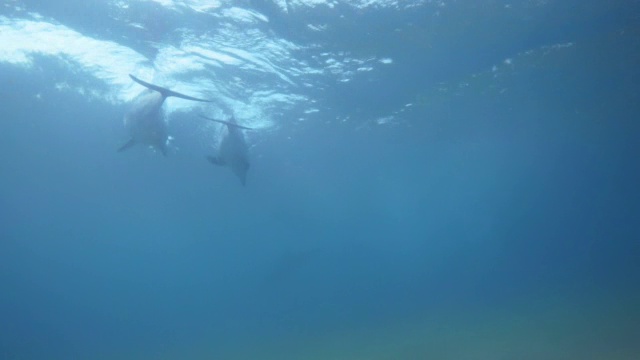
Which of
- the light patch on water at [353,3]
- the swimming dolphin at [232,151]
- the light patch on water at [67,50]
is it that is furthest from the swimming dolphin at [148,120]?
the light patch on water at [67,50]

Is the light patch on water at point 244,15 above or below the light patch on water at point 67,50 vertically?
above

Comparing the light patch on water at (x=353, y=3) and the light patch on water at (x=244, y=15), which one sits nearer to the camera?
the light patch on water at (x=353, y=3)

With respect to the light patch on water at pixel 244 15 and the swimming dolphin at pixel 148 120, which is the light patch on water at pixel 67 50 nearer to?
the light patch on water at pixel 244 15

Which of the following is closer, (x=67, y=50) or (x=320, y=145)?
(x=67, y=50)

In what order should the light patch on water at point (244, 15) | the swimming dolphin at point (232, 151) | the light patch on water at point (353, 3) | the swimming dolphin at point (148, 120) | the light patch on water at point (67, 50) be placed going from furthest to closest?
the light patch on water at point (67, 50) → the light patch on water at point (244, 15) → the light patch on water at point (353, 3) → the swimming dolphin at point (232, 151) → the swimming dolphin at point (148, 120)

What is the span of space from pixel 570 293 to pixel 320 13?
35.9 metres

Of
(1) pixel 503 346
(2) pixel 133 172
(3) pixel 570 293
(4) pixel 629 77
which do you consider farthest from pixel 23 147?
(3) pixel 570 293

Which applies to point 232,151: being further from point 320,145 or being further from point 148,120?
point 320,145

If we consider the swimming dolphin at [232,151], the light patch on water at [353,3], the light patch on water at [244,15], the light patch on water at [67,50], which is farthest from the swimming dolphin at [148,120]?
the light patch on water at [67,50]

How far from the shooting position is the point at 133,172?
3353 centimetres

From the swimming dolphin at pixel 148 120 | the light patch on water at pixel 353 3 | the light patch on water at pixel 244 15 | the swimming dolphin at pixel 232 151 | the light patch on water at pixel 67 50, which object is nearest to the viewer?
the swimming dolphin at pixel 148 120

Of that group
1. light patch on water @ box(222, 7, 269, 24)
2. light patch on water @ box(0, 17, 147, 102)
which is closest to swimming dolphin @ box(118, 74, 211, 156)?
light patch on water @ box(222, 7, 269, 24)

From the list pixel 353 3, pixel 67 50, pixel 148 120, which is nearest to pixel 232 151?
pixel 148 120

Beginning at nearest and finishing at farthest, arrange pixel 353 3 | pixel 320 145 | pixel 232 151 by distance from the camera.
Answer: pixel 232 151
pixel 353 3
pixel 320 145
